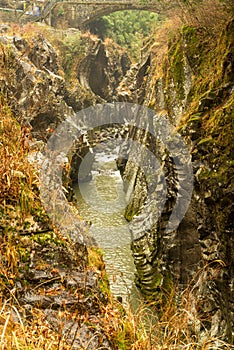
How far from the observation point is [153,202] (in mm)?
10680

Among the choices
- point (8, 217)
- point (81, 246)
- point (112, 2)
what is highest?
point (112, 2)

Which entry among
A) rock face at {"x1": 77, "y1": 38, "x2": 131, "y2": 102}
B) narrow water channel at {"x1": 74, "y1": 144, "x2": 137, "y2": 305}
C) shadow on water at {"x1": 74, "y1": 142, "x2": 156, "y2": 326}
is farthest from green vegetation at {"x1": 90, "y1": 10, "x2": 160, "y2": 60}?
shadow on water at {"x1": 74, "y1": 142, "x2": 156, "y2": 326}

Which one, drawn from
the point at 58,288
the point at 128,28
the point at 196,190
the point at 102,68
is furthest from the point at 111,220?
the point at 128,28

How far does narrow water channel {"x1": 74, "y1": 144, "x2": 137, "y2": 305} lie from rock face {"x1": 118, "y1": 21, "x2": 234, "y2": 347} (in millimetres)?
498

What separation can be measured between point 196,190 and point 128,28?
32.8 metres

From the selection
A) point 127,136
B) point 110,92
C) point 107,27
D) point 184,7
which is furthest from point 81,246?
point 107,27

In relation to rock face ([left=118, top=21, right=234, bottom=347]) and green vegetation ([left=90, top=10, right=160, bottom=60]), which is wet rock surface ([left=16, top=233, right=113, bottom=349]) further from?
green vegetation ([left=90, top=10, right=160, bottom=60])

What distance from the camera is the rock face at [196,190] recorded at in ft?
20.6

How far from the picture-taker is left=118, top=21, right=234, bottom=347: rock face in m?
6.28

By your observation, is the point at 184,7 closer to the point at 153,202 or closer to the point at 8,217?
the point at 153,202

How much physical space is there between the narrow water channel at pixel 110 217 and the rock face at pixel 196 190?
0.50m

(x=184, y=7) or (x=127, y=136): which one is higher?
(x=184, y=7)

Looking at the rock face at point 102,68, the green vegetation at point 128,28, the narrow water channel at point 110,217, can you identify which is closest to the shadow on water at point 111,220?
the narrow water channel at point 110,217

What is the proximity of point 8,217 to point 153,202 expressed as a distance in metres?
6.52
